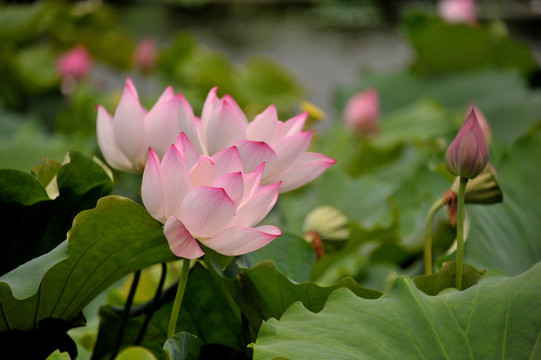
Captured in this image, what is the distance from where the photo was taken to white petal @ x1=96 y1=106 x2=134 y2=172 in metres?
0.55

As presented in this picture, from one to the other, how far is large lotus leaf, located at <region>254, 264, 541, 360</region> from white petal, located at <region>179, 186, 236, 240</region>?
3.1 inches

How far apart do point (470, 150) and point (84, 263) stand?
1.02ft

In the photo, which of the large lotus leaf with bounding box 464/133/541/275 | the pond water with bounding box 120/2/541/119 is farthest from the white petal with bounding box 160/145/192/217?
the pond water with bounding box 120/2/541/119

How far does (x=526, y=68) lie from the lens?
1.93 meters

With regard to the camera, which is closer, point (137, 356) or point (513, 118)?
point (137, 356)

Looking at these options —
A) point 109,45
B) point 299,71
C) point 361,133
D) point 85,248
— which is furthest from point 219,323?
point 299,71

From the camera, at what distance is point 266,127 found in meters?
0.55

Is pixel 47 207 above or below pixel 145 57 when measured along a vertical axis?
above

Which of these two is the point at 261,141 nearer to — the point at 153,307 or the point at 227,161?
the point at 227,161

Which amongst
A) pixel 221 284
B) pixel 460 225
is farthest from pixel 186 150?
pixel 460 225

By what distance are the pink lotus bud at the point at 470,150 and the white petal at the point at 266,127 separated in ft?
0.47

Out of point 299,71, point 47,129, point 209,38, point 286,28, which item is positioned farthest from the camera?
point 286,28

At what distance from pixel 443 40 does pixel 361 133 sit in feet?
1.55

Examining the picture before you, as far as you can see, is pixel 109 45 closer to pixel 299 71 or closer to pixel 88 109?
pixel 88 109
